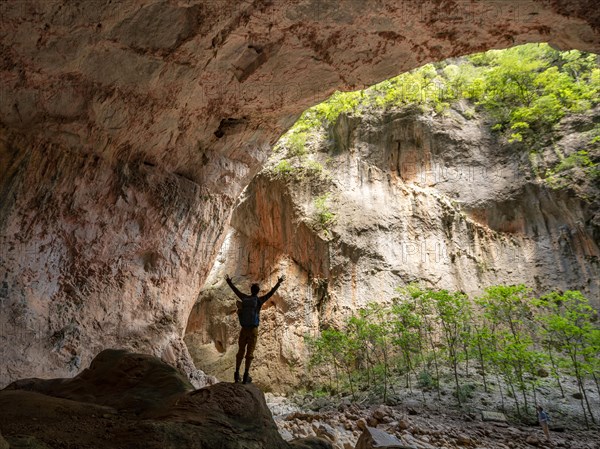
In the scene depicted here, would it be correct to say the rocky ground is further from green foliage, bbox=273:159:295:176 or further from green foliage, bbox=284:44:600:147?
green foliage, bbox=284:44:600:147

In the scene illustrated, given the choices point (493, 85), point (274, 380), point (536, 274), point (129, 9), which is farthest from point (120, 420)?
point (493, 85)

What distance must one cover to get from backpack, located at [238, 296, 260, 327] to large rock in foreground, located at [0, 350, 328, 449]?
1263 mm

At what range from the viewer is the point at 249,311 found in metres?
5.64

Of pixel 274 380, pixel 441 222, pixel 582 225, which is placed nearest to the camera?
pixel 582 225

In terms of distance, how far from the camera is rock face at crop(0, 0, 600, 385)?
6504 millimetres

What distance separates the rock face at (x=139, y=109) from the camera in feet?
21.3

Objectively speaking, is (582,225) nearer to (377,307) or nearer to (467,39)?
(377,307)

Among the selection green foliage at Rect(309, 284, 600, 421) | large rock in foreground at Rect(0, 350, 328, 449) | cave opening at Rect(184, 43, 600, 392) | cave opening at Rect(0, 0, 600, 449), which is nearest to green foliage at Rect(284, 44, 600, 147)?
cave opening at Rect(184, 43, 600, 392)

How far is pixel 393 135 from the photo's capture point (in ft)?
64.8

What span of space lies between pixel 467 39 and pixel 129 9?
19.0 feet

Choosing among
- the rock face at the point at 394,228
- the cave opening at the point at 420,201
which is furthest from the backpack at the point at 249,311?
the rock face at the point at 394,228

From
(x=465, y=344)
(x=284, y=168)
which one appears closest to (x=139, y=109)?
(x=465, y=344)

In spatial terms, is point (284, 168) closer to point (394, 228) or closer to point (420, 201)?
point (394, 228)

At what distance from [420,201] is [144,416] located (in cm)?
1638
